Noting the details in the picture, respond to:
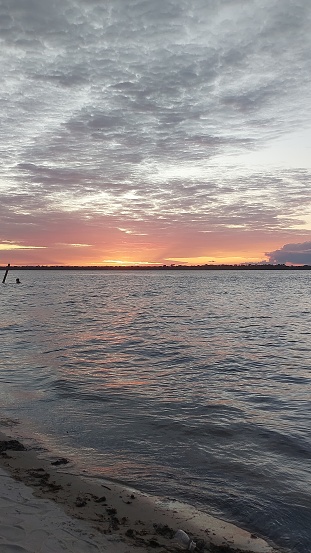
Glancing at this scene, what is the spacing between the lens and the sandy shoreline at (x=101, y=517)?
5.47 m

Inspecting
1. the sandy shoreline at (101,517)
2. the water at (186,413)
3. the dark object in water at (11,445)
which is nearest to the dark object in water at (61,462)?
the sandy shoreline at (101,517)

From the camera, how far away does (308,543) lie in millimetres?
6137

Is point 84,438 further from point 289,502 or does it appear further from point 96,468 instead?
point 289,502

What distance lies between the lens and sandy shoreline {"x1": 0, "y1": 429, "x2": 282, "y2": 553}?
547 cm

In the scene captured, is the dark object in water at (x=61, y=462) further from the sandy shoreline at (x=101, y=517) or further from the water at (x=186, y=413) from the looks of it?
the water at (x=186, y=413)

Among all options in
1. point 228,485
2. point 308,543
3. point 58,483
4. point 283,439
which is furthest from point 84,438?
point 308,543

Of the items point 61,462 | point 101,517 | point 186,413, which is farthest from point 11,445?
point 186,413

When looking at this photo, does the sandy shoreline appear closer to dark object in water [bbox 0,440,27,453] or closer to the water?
the water

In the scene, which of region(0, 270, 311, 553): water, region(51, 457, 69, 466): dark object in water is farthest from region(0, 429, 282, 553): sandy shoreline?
region(0, 270, 311, 553): water

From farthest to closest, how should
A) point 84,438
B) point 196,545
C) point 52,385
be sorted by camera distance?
point 52,385 → point 84,438 → point 196,545

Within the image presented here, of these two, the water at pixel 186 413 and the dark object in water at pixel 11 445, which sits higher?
the dark object in water at pixel 11 445

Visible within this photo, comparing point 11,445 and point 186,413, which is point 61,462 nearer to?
point 11,445

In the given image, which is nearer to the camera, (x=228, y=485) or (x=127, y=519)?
(x=127, y=519)

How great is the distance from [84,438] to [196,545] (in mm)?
4685
